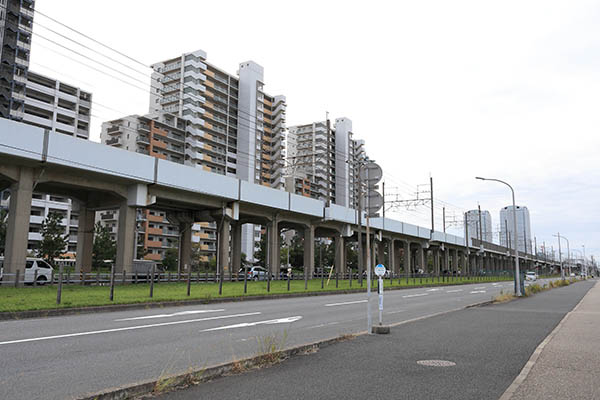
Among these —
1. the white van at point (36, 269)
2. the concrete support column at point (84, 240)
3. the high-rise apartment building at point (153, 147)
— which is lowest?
the white van at point (36, 269)

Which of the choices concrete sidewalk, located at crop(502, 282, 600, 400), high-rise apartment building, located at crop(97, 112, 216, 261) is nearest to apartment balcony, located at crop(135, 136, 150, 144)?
high-rise apartment building, located at crop(97, 112, 216, 261)

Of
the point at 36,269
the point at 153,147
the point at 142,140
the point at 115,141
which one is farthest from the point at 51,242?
the point at 115,141

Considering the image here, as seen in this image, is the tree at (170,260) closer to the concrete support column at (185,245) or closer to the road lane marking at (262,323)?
the concrete support column at (185,245)

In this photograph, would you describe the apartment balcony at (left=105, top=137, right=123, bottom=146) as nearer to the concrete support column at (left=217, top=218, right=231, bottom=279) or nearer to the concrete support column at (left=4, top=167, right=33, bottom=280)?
the concrete support column at (left=217, top=218, right=231, bottom=279)

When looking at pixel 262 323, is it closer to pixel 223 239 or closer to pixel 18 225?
pixel 18 225

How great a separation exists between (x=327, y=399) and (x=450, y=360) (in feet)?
10.0

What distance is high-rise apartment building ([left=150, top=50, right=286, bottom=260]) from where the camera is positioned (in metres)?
82.8

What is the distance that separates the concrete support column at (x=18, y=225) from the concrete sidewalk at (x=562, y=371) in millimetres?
25742

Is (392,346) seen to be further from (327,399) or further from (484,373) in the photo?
(327,399)

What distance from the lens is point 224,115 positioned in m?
89.5

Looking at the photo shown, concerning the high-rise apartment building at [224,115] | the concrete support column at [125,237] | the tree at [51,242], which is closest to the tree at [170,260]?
the high-rise apartment building at [224,115]

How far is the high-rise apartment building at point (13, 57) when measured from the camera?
2411 inches

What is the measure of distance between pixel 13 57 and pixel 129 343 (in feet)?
231

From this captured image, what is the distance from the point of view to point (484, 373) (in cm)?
618
